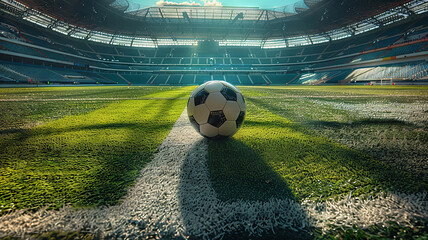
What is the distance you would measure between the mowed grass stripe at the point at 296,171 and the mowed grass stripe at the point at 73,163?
654mm

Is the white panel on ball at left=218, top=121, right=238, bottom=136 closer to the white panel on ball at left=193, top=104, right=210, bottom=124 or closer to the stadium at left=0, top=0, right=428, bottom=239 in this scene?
the stadium at left=0, top=0, right=428, bottom=239

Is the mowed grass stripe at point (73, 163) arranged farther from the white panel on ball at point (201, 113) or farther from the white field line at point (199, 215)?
the white panel on ball at point (201, 113)

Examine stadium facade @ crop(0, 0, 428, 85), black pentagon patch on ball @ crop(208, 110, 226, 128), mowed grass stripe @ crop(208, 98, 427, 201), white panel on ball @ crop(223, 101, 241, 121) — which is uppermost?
stadium facade @ crop(0, 0, 428, 85)

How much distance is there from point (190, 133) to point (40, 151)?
147 centimetres

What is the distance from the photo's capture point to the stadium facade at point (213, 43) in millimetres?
24812

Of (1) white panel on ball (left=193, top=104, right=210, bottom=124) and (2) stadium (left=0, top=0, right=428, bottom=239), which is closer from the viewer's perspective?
(2) stadium (left=0, top=0, right=428, bottom=239)

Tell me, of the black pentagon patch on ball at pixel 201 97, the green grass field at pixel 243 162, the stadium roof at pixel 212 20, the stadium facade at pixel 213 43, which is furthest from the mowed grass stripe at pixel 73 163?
the stadium roof at pixel 212 20

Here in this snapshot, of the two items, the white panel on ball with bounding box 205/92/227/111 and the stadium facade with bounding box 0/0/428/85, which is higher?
the stadium facade with bounding box 0/0/428/85

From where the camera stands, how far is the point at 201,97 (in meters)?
2.00

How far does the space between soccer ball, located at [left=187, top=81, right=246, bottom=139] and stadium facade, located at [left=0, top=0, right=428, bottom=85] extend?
87.1 ft

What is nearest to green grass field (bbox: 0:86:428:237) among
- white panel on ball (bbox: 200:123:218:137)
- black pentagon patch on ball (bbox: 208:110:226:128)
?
white panel on ball (bbox: 200:123:218:137)

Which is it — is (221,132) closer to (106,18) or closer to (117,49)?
(106,18)

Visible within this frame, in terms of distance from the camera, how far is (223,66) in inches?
1729

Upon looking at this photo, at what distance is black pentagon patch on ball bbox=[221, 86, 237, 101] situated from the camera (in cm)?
199
